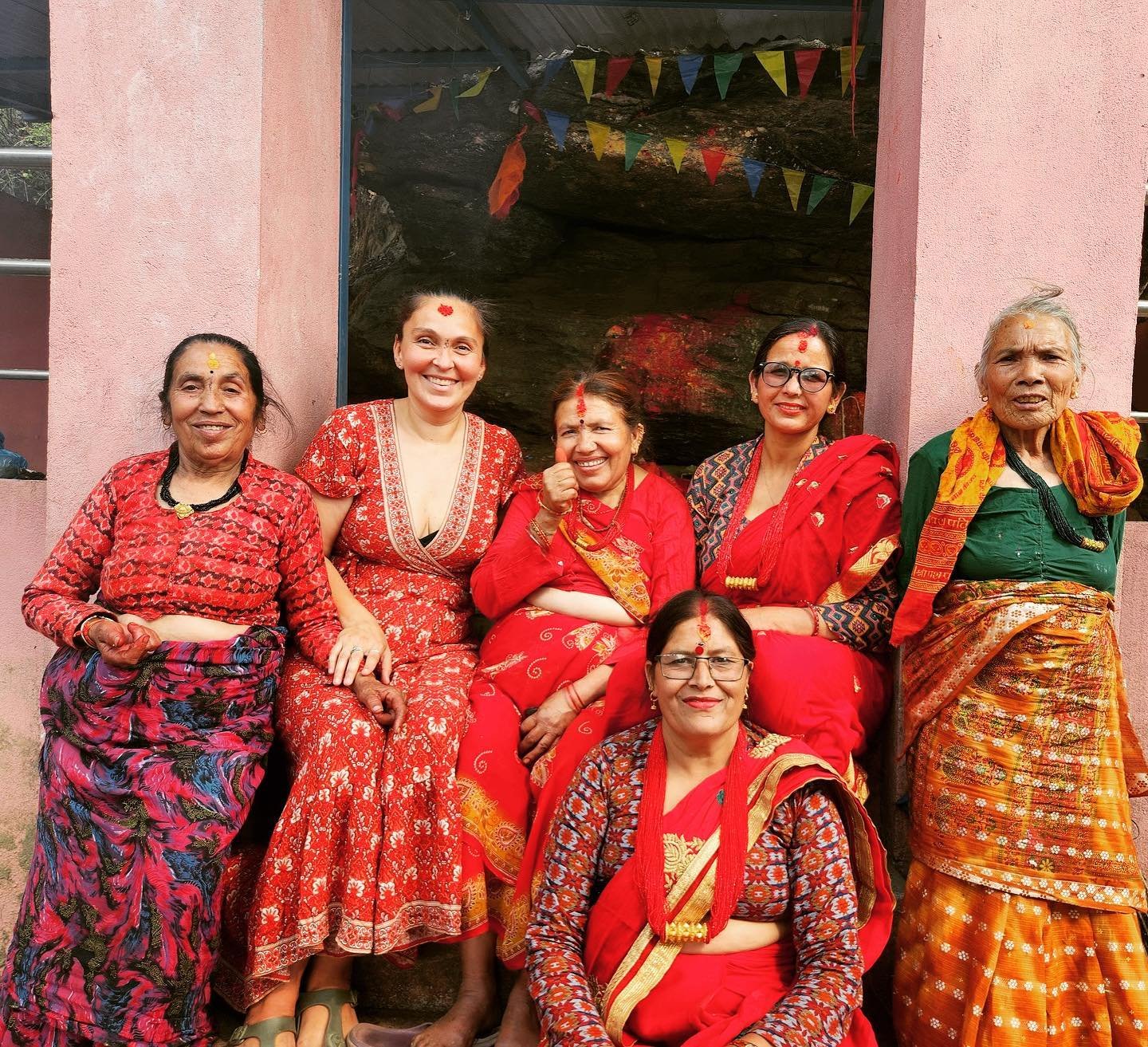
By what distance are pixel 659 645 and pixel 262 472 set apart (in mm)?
1373

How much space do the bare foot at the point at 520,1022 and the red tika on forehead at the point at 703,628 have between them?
1015 mm

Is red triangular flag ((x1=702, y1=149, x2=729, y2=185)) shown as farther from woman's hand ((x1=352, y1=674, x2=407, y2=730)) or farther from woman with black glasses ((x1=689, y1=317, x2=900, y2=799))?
woman's hand ((x1=352, y1=674, x2=407, y2=730))

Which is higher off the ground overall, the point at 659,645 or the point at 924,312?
the point at 924,312

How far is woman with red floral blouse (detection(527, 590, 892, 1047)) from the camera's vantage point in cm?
231

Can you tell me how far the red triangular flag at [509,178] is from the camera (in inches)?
274

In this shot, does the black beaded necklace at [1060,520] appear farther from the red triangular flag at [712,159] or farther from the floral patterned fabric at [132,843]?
the red triangular flag at [712,159]

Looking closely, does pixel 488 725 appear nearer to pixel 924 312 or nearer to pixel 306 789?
pixel 306 789

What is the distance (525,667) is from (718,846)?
3.03 ft

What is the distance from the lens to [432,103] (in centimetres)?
678

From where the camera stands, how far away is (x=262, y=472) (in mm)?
3146

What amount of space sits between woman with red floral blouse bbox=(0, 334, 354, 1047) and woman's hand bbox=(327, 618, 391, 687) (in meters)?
0.02

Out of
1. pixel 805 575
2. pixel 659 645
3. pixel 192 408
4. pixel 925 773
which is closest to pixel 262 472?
pixel 192 408

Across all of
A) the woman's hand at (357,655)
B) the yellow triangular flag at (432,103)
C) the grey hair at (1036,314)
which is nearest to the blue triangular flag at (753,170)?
the yellow triangular flag at (432,103)

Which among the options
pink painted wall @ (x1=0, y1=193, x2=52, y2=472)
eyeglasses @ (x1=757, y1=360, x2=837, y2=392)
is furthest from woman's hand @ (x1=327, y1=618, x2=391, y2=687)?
pink painted wall @ (x1=0, y1=193, x2=52, y2=472)
